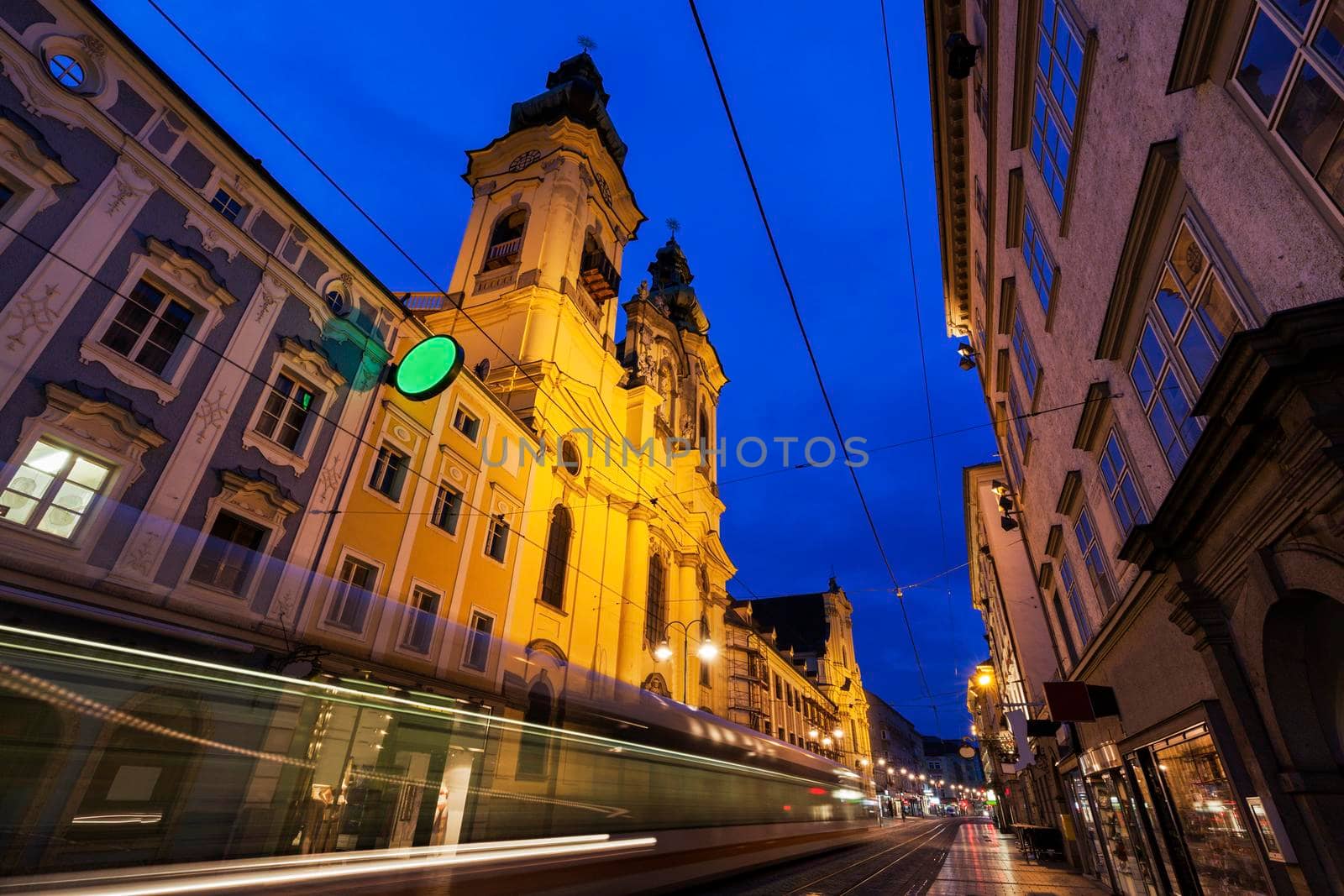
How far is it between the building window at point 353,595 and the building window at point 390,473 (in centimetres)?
187

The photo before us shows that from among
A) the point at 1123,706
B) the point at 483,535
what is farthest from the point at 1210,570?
the point at 483,535

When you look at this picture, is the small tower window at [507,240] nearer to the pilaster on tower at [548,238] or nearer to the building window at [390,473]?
the pilaster on tower at [548,238]

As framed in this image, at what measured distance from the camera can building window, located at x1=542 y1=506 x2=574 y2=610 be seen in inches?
842

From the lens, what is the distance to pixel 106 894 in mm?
3914

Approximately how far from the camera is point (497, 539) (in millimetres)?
18625

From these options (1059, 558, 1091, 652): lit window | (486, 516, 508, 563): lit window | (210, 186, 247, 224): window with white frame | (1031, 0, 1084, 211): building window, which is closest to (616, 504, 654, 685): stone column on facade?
(486, 516, 508, 563): lit window

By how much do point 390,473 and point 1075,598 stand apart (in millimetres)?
15807

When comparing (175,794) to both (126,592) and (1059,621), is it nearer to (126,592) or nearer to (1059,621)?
(126,592)

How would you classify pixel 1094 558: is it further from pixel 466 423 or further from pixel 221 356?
pixel 221 356

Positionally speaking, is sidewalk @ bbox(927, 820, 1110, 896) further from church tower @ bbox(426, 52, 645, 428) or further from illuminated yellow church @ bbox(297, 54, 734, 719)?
church tower @ bbox(426, 52, 645, 428)

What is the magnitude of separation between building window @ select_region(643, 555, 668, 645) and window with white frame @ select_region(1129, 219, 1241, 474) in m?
22.3

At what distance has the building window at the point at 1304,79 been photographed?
3639 millimetres

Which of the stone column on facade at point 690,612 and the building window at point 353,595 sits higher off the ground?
the stone column on facade at point 690,612

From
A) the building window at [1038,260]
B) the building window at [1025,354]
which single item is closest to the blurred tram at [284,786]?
the building window at [1038,260]
